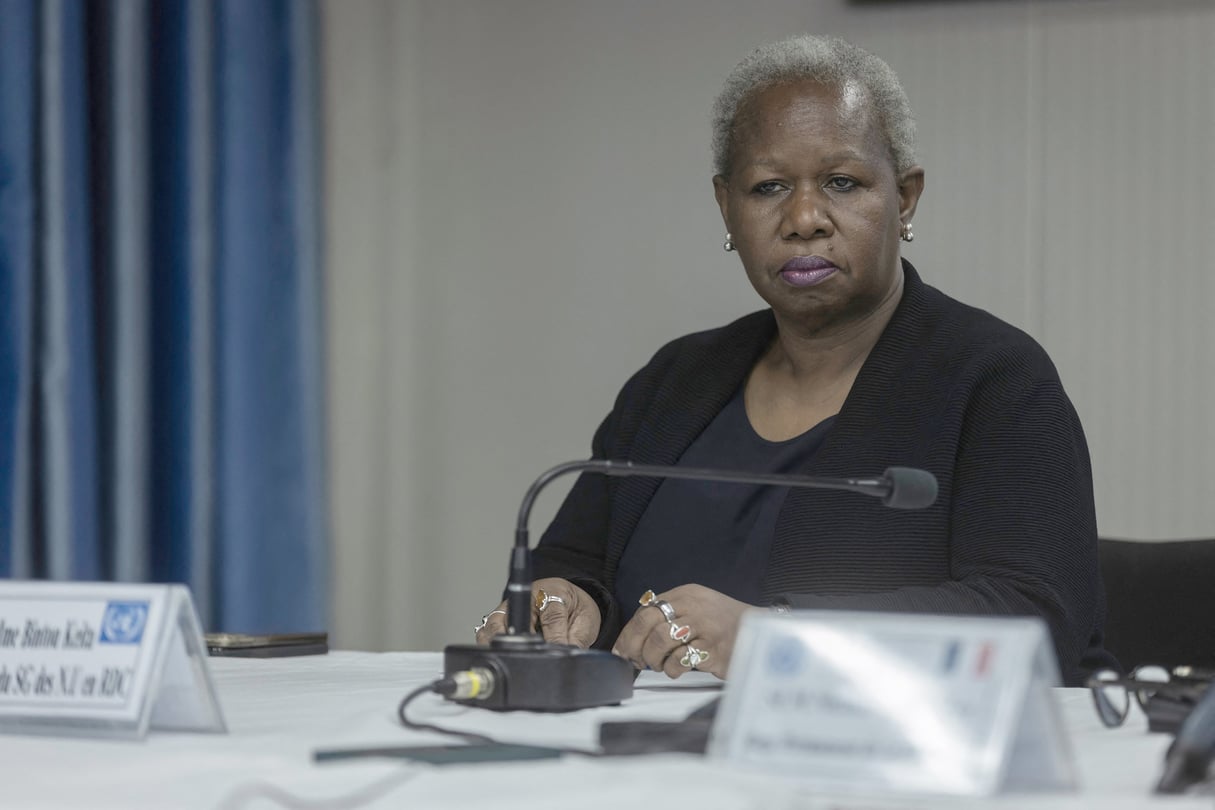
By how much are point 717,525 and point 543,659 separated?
2.49ft

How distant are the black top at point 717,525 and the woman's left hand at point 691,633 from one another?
0.34 meters

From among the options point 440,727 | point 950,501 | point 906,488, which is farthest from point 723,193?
point 440,727

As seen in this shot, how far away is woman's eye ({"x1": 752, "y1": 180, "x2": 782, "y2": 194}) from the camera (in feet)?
6.15

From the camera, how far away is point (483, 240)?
354 cm

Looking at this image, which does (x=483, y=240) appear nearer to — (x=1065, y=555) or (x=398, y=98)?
(x=398, y=98)

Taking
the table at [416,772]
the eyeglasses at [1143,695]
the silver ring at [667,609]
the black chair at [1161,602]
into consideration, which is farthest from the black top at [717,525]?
the eyeglasses at [1143,695]

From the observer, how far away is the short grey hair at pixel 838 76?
73.7 inches

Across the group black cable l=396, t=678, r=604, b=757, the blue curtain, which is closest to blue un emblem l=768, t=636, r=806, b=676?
black cable l=396, t=678, r=604, b=757

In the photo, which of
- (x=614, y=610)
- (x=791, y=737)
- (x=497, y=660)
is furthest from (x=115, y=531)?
(x=791, y=737)

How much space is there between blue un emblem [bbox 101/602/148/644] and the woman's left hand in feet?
1.85

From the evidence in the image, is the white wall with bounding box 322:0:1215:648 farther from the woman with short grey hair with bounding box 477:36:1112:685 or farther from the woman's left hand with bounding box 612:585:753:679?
the woman's left hand with bounding box 612:585:753:679

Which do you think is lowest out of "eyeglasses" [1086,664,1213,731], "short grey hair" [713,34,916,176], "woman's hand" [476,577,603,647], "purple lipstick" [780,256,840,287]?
"woman's hand" [476,577,603,647]

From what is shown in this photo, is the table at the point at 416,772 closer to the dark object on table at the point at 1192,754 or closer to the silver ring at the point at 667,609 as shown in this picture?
the dark object on table at the point at 1192,754

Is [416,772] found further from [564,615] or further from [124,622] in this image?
[564,615]
